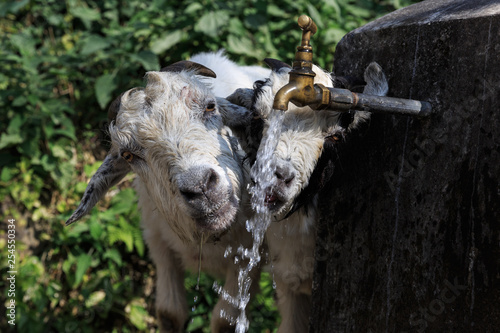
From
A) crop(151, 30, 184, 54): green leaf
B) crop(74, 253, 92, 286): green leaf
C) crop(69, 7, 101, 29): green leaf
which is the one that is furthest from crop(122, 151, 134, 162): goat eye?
crop(69, 7, 101, 29): green leaf

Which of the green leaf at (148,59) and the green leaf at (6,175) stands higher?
the green leaf at (148,59)

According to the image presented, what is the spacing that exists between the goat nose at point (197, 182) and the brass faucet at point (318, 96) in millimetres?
682

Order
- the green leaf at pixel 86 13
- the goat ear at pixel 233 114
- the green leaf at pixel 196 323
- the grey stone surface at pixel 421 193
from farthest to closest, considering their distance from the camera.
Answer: the green leaf at pixel 86 13
the green leaf at pixel 196 323
the goat ear at pixel 233 114
the grey stone surface at pixel 421 193

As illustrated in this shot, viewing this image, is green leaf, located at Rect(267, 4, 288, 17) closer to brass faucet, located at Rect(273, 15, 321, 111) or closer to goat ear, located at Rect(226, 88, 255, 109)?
goat ear, located at Rect(226, 88, 255, 109)

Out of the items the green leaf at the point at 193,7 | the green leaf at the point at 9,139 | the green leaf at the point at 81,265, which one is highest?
the green leaf at the point at 193,7

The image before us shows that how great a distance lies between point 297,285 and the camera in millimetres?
3123

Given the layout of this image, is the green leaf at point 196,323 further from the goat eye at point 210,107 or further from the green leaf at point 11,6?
the green leaf at point 11,6

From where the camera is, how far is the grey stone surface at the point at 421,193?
6.94ft

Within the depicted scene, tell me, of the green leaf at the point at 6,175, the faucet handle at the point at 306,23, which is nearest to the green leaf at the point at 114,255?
→ the green leaf at the point at 6,175

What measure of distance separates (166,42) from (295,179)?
3210 millimetres

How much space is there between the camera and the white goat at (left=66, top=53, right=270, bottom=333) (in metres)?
2.75

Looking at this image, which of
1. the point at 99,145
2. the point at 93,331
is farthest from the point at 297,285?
the point at 99,145

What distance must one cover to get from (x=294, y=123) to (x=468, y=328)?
3.63 feet

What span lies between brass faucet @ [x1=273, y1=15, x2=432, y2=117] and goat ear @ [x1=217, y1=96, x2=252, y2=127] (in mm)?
855
